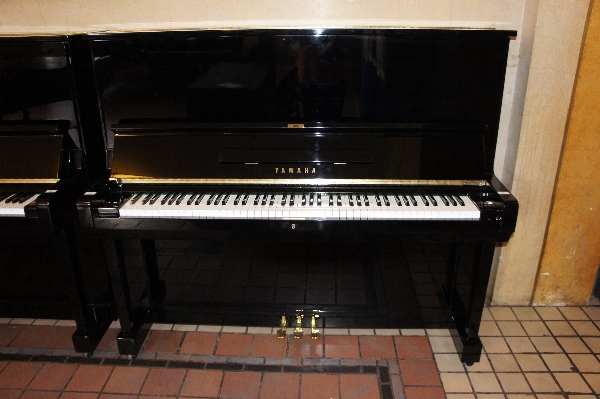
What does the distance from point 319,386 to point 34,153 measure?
172 centimetres

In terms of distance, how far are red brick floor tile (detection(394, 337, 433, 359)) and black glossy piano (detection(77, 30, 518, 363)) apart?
340 millimetres

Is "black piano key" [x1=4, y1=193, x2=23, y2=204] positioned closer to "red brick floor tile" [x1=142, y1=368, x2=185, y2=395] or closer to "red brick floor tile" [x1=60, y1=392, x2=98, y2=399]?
"red brick floor tile" [x1=60, y1=392, x2=98, y2=399]

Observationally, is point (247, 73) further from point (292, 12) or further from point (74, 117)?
point (74, 117)

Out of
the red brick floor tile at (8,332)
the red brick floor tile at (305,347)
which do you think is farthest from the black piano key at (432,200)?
the red brick floor tile at (8,332)

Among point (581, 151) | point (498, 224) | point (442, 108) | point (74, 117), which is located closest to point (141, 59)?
point (74, 117)

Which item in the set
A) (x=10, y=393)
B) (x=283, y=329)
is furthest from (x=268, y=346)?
(x=10, y=393)

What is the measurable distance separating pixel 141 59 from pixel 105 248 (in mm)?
882

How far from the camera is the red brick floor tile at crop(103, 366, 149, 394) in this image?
2.10 m

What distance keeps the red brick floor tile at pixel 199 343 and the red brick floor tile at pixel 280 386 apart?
36 cm

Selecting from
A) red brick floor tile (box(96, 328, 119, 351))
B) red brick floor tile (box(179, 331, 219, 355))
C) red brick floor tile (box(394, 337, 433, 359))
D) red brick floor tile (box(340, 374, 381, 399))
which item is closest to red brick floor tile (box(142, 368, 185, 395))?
red brick floor tile (box(179, 331, 219, 355))

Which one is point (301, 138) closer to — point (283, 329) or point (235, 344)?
point (283, 329)

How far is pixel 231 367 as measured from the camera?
2.22 meters

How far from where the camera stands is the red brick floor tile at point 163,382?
6.84 feet

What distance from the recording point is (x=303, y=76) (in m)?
2.02
